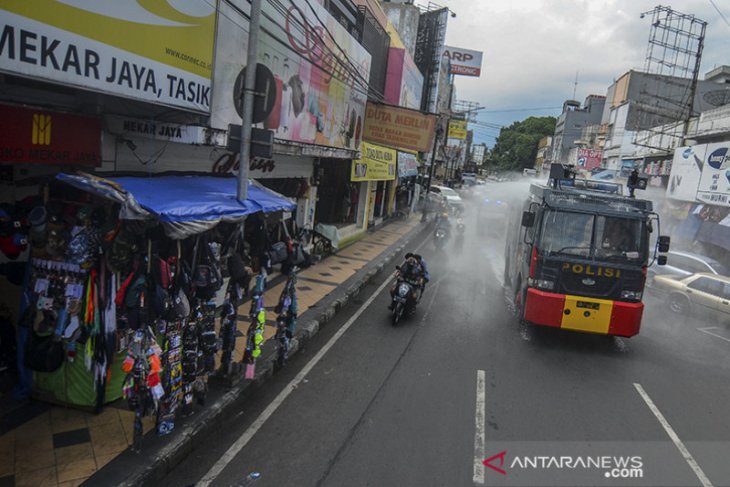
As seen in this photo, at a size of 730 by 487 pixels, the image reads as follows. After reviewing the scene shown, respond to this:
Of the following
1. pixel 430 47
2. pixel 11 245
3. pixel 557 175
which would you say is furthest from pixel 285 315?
pixel 430 47

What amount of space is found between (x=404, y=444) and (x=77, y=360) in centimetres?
358

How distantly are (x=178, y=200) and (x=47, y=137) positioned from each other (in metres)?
1.52

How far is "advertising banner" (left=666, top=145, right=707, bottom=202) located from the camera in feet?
67.8

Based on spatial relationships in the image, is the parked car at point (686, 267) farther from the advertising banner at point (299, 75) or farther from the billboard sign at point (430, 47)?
the billboard sign at point (430, 47)

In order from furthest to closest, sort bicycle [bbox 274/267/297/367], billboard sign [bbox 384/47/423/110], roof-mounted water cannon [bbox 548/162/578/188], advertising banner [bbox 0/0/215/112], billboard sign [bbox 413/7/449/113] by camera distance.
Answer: billboard sign [bbox 413/7/449/113], billboard sign [bbox 384/47/423/110], roof-mounted water cannon [bbox 548/162/578/188], bicycle [bbox 274/267/297/367], advertising banner [bbox 0/0/215/112]

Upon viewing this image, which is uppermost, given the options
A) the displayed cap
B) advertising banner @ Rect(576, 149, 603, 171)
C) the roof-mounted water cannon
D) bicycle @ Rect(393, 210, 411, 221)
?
advertising banner @ Rect(576, 149, 603, 171)

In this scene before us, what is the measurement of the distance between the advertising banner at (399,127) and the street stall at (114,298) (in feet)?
36.4

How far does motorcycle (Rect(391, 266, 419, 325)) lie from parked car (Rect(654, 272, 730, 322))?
26.1ft

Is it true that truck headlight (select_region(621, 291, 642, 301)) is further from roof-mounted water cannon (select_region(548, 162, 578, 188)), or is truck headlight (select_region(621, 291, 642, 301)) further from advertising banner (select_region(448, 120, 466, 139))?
advertising banner (select_region(448, 120, 466, 139))

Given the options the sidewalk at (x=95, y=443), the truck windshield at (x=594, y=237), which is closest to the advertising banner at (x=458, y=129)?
the truck windshield at (x=594, y=237)

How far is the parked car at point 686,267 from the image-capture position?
1431cm

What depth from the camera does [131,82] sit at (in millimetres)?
5141

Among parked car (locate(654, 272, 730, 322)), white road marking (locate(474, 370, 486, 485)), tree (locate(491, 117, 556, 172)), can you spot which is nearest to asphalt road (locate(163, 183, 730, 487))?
white road marking (locate(474, 370, 486, 485))

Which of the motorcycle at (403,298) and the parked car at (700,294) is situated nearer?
the motorcycle at (403,298)
